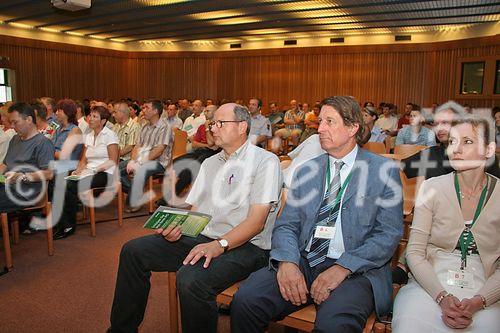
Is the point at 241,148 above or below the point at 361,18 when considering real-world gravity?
below

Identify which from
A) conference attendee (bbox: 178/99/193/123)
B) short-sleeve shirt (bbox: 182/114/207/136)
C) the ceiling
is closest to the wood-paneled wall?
the ceiling

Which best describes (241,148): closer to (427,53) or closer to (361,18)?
(361,18)

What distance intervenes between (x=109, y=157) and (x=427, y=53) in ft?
45.5

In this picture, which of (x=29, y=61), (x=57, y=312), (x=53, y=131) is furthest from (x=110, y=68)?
(x=57, y=312)

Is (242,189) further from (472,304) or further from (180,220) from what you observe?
(472,304)

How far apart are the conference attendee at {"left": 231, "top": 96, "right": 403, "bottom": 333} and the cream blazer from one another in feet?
0.37

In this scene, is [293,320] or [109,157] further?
[109,157]

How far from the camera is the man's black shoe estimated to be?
4.68m

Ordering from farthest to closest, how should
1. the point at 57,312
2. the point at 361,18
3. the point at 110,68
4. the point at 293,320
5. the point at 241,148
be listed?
the point at 110,68 → the point at 361,18 → the point at 57,312 → the point at 241,148 → the point at 293,320

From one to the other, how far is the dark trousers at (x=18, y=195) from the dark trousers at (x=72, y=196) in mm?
749

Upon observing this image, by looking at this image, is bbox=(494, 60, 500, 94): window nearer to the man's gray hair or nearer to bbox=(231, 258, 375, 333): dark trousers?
the man's gray hair

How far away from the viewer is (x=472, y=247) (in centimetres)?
198

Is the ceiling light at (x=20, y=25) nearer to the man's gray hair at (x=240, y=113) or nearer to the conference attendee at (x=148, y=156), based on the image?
the conference attendee at (x=148, y=156)

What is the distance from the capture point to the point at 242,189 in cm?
248
